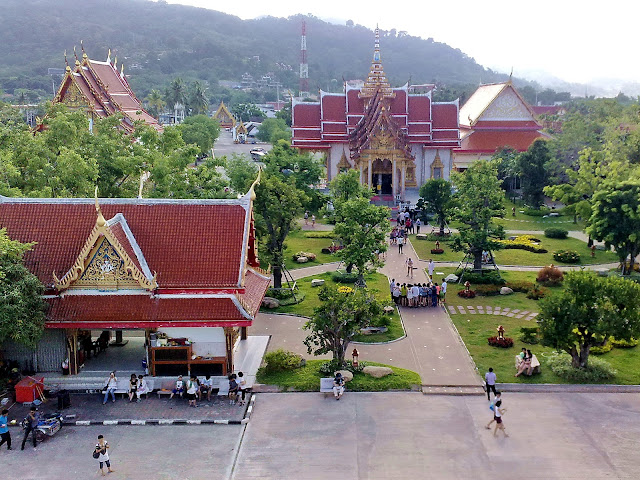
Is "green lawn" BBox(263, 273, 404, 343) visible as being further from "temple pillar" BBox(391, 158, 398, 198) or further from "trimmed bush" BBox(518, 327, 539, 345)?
"temple pillar" BBox(391, 158, 398, 198)

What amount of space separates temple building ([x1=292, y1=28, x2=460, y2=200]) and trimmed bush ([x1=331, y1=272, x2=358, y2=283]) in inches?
901

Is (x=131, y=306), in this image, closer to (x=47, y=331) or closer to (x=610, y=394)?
(x=47, y=331)

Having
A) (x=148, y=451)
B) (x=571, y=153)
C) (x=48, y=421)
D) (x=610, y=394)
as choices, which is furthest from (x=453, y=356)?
(x=571, y=153)

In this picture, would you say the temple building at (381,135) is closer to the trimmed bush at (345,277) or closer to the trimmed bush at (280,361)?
the trimmed bush at (345,277)

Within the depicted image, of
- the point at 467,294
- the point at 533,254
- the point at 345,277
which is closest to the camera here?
the point at 467,294

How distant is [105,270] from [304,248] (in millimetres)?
22879

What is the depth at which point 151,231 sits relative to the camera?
24031 mm

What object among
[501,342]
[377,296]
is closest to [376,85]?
[377,296]

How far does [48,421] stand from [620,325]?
19185 millimetres

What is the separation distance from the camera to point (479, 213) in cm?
3659

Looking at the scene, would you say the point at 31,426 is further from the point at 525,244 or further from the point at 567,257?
the point at 525,244

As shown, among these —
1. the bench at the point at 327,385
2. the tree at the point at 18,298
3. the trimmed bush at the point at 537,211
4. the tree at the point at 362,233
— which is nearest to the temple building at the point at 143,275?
the tree at the point at 18,298

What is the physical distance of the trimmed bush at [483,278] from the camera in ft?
117

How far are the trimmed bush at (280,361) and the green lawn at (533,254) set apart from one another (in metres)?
19.5
